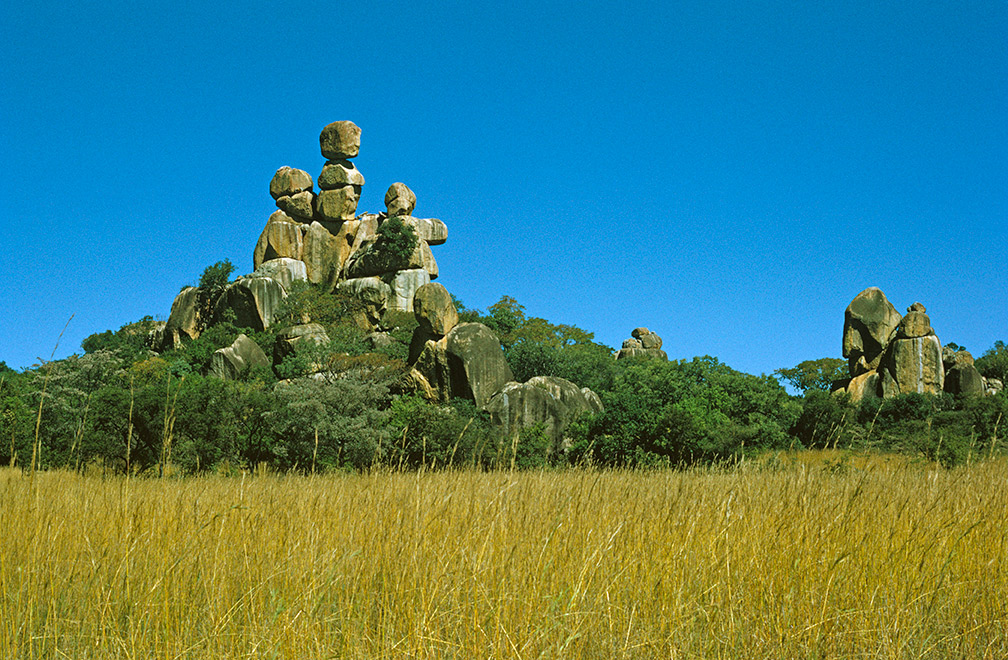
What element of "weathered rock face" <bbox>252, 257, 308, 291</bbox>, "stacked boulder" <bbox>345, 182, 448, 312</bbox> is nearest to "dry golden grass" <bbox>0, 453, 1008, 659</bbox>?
"stacked boulder" <bbox>345, 182, 448, 312</bbox>

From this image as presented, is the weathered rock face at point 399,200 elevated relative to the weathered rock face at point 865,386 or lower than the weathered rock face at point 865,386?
elevated

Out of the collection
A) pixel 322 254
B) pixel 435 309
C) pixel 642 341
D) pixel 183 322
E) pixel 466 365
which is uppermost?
pixel 322 254

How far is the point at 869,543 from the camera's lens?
423 cm

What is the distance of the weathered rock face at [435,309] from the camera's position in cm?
2372

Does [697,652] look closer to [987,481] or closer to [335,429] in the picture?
[987,481]

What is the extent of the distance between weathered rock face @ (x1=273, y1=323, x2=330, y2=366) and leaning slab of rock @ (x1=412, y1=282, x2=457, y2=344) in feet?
32.0

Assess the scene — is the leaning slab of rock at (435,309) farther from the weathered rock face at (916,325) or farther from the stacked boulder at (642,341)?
the stacked boulder at (642,341)

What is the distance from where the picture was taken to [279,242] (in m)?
47.1

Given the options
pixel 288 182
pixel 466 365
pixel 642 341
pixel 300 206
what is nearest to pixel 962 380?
pixel 466 365

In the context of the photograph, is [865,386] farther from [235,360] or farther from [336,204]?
[336,204]

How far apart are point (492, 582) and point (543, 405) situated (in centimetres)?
1766

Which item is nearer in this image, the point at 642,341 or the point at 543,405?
the point at 543,405

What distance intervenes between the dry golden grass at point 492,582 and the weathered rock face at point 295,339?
28521 millimetres

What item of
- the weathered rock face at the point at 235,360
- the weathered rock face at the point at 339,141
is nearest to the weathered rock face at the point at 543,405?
the weathered rock face at the point at 235,360
